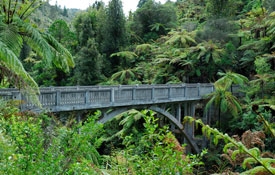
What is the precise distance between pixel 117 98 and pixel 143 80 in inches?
456

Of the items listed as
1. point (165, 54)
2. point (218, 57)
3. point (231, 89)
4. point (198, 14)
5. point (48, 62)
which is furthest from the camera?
point (198, 14)

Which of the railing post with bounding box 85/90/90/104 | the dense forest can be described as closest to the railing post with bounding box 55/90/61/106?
the dense forest

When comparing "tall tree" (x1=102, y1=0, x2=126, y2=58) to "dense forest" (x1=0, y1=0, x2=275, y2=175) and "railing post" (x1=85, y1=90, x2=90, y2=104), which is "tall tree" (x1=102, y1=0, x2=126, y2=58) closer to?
"dense forest" (x1=0, y1=0, x2=275, y2=175)

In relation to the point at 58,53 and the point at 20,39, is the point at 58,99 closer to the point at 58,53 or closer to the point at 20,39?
the point at 58,53

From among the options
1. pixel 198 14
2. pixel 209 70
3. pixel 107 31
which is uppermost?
pixel 198 14

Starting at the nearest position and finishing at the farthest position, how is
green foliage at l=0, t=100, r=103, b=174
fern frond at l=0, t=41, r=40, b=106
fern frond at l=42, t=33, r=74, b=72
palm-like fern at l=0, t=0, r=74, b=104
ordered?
1. green foliage at l=0, t=100, r=103, b=174
2. fern frond at l=0, t=41, r=40, b=106
3. palm-like fern at l=0, t=0, r=74, b=104
4. fern frond at l=42, t=33, r=74, b=72

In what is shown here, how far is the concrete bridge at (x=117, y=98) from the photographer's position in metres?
8.09

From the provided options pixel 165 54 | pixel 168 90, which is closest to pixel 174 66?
pixel 165 54

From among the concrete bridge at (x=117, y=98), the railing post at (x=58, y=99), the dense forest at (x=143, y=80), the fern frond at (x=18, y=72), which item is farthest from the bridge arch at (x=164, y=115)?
the fern frond at (x=18, y=72)

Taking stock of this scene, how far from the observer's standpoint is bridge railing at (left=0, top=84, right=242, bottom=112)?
8031mm

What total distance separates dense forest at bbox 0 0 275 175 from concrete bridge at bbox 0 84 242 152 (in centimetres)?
42

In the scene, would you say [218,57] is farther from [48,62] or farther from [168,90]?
[48,62]

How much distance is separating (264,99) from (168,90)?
441cm

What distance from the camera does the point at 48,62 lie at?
6.56 meters
